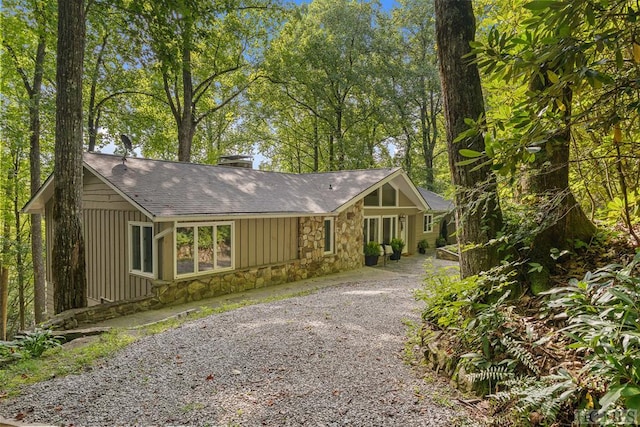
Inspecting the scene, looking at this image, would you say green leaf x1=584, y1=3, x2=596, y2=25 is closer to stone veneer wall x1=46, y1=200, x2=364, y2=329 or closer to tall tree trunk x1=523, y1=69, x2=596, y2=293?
tall tree trunk x1=523, y1=69, x2=596, y2=293

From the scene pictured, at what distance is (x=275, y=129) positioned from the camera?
90.5 feet

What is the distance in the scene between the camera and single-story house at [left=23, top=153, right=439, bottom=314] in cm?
861

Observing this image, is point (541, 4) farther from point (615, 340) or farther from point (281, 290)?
point (281, 290)

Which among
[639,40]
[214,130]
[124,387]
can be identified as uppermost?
[214,130]

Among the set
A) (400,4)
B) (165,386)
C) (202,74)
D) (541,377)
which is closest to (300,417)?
(165,386)

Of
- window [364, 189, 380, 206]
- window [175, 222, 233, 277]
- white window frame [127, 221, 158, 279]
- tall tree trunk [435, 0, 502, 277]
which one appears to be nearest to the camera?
tall tree trunk [435, 0, 502, 277]

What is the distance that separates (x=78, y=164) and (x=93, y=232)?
3.70 m

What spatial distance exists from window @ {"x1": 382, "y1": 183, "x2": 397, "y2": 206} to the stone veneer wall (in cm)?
173

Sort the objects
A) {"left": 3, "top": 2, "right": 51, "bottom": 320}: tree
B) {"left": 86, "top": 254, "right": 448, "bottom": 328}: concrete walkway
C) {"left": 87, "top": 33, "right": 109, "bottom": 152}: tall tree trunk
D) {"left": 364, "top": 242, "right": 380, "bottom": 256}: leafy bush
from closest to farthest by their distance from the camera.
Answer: {"left": 86, "top": 254, "right": 448, "bottom": 328}: concrete walkway
{"left": 3, "top": 2, "right": 51, "bottom": 320}: tree
{"left": 364, "top": 242, "right": 380, "bottom": 256}: leafy bush
{"left": 87, "top": 33, "right": 109, "bottom": 152}: tall tree trunk

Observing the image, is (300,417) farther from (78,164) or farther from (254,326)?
(78,164)

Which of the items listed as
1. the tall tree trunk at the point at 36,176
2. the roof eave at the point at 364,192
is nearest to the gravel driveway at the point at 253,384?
the roof eave at the point at 364,192

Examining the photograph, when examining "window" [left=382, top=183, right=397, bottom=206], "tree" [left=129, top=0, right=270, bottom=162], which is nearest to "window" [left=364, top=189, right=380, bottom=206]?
"window" [left=382, top=183, right=397, bottom=206]

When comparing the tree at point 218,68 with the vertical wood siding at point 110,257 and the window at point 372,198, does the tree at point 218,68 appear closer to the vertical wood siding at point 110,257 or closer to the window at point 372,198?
the vertical wood siding at point 110,257

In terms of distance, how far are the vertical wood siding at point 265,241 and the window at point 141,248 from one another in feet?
7.40
